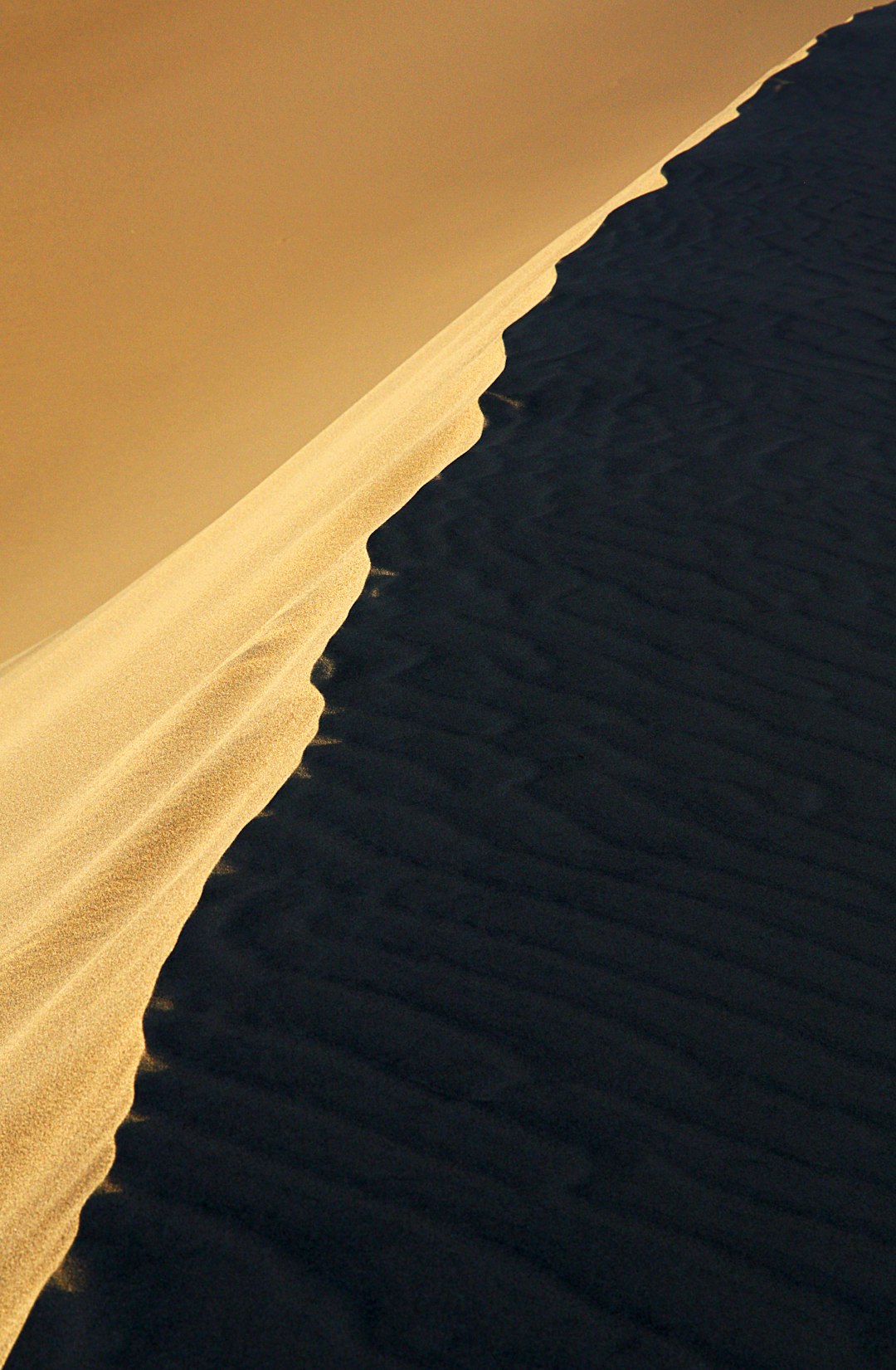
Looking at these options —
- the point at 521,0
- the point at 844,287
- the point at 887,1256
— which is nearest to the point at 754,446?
the point at 844,287

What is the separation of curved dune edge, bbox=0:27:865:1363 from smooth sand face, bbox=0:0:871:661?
2026mm

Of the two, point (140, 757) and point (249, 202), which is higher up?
point (140, 757)

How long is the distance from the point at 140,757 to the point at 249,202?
11278 millimetres

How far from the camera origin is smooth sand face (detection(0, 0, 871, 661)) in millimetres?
8320

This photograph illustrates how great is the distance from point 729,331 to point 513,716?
368 centimetres

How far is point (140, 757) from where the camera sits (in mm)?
3428

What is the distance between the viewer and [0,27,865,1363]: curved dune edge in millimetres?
2062

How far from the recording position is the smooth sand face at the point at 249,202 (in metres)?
8.32

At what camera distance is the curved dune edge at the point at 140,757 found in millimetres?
2062

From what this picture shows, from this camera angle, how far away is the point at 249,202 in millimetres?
13148

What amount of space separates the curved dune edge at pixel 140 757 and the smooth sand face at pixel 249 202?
2.03m

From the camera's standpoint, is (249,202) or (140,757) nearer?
(140,757)

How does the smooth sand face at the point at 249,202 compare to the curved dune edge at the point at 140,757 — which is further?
the smooth sand face at the point at 249,202

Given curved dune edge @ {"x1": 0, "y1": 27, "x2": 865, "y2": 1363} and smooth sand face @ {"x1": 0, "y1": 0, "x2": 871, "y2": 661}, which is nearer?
curved dune edge @ {"x1": 0, "y1": 27, "x2": 865, "y2": 1363}
